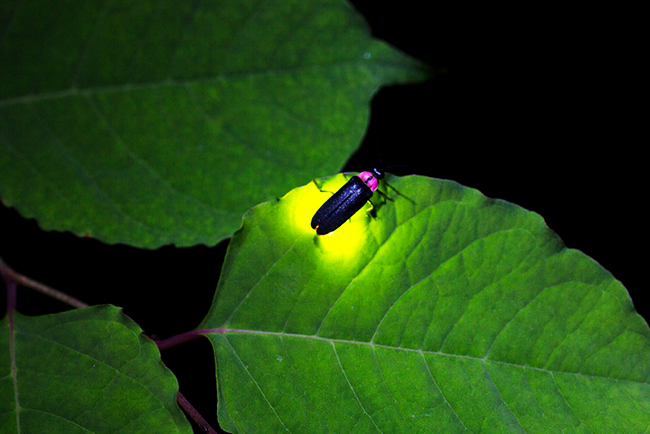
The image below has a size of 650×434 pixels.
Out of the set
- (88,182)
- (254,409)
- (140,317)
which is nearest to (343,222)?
(254,409)

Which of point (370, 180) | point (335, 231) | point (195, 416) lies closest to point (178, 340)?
point (195, 416)

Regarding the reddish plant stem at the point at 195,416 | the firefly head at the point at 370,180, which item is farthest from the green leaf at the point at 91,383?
the firefly head at the point at 370,180

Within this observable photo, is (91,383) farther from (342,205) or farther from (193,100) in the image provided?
(193,100)

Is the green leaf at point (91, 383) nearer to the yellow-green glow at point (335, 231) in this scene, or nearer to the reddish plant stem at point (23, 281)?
the reddish plant stem at point (23, 281)

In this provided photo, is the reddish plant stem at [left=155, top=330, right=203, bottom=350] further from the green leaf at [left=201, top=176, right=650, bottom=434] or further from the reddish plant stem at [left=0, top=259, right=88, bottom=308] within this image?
the reddish plant stem at [left=0, top=259, right=88, bottom=308]

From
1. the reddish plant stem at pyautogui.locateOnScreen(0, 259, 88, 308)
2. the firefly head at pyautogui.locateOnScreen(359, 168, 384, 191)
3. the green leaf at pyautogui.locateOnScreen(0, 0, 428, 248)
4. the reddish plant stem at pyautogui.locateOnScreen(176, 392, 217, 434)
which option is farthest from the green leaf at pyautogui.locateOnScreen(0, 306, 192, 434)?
the firefly head at pyautogui.locateOnScreen(359, 168, 384, 191)
